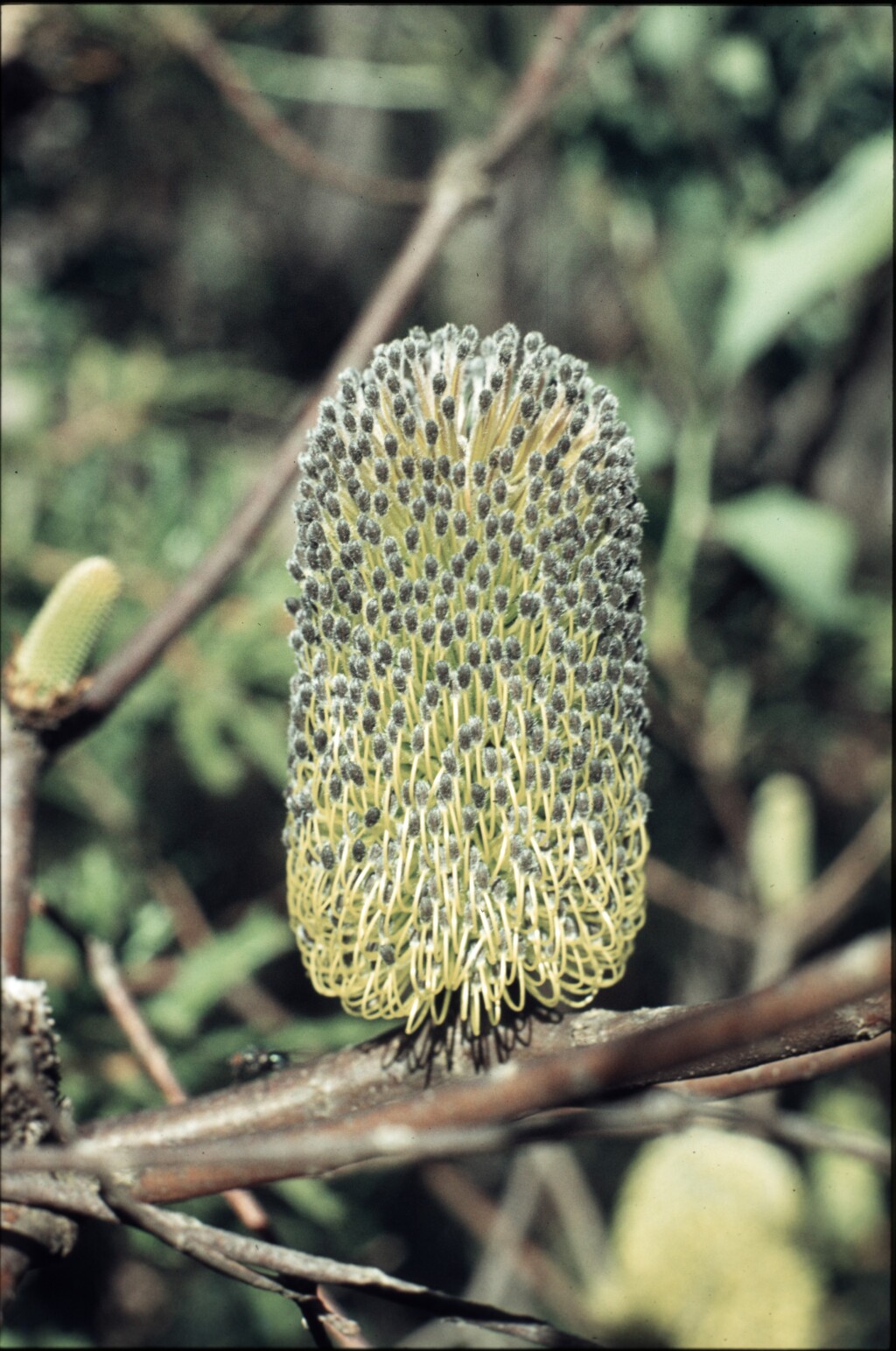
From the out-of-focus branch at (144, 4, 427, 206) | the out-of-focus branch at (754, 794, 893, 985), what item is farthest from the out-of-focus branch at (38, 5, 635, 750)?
the out-of-focus branch at (754, 794, 893, 985)

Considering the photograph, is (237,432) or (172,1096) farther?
(237,432)

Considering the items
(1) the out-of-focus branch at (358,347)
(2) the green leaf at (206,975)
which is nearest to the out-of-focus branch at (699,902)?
(2) the green leaf at (206,975)

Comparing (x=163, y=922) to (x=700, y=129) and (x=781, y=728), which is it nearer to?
(x=781, y=728)

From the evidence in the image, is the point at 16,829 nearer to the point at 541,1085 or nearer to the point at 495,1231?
the point at 541,1085

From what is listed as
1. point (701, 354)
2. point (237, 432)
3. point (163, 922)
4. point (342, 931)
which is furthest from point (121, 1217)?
point (237, 432)

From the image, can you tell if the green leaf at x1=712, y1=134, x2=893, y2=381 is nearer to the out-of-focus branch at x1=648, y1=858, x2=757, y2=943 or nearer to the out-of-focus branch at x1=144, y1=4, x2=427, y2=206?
the out-of-focus branch at x1=144, y1=4, x2=427, y2=206
